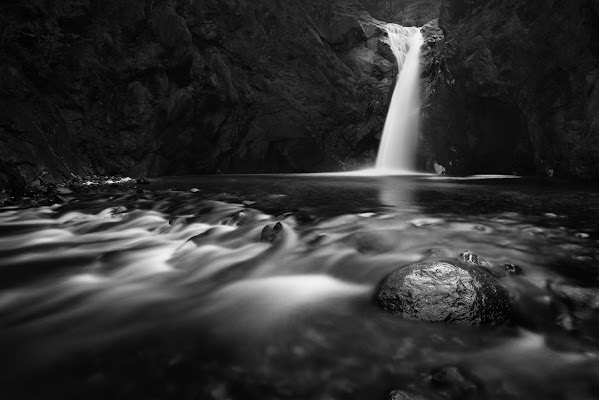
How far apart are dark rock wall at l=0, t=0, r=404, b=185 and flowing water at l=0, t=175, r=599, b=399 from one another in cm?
849

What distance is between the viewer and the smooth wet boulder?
2775 millimetres

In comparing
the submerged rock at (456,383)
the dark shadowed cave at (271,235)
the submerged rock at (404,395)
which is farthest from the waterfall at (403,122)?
the submerged rock at (404,395)

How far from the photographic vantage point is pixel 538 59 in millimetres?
16359

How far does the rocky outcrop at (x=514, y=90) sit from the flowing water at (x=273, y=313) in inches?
404

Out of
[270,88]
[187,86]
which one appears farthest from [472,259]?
[270,88]

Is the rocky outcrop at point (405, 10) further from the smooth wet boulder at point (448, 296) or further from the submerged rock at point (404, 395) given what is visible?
the submerged rock at point (404, 395)

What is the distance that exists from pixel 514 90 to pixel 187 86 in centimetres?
1890

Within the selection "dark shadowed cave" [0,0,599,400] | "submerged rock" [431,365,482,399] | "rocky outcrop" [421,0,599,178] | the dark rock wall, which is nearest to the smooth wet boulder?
"dark shadowed cave" [0,0,599,400]

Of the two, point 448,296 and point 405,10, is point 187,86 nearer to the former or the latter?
point 448,296

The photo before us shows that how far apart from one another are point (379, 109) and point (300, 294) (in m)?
28.4

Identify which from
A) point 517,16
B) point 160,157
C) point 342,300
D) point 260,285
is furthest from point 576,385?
point 160,157

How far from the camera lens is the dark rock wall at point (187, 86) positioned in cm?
1517

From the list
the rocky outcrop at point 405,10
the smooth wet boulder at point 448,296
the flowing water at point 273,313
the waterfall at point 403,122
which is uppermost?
the rocky outcrop at point 405,10

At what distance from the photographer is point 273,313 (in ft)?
10.3
